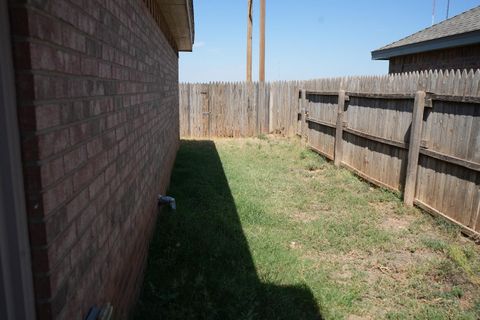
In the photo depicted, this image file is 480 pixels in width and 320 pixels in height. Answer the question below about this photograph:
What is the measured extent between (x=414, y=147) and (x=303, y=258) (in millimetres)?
2943

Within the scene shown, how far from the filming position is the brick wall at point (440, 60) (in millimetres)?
9492

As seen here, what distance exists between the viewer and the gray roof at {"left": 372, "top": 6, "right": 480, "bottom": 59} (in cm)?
917

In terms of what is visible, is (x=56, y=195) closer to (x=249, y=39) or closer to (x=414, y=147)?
(x=414, y=147)

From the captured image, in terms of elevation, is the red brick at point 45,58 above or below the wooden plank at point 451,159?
above

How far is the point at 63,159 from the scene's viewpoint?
1.50 metres

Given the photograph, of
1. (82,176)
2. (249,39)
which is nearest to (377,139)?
(82,176)

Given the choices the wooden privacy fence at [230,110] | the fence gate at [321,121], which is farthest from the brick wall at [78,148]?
the wooden privacy fence at [230,110]

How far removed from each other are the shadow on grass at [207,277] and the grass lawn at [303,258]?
0.01 meters

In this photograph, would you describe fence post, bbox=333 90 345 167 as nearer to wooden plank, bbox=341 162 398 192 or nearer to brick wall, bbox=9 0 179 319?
wooden plank, bbox=341 162 398 192

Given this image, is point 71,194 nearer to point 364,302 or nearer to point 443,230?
point 364,302

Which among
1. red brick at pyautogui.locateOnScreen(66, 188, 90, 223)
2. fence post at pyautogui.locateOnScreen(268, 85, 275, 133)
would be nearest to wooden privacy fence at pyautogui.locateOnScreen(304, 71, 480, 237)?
red brick at pyautogui.locateOnScreen(66, 188, 90, 223)

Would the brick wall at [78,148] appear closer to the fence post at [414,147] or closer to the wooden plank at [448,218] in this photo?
the wooden plank at [448,218]

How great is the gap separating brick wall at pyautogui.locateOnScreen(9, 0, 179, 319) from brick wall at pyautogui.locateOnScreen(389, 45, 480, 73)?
9149 mm

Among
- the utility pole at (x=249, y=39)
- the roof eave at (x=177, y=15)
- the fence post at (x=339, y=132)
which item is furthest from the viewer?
the utility pole at (x=249, y=39)
